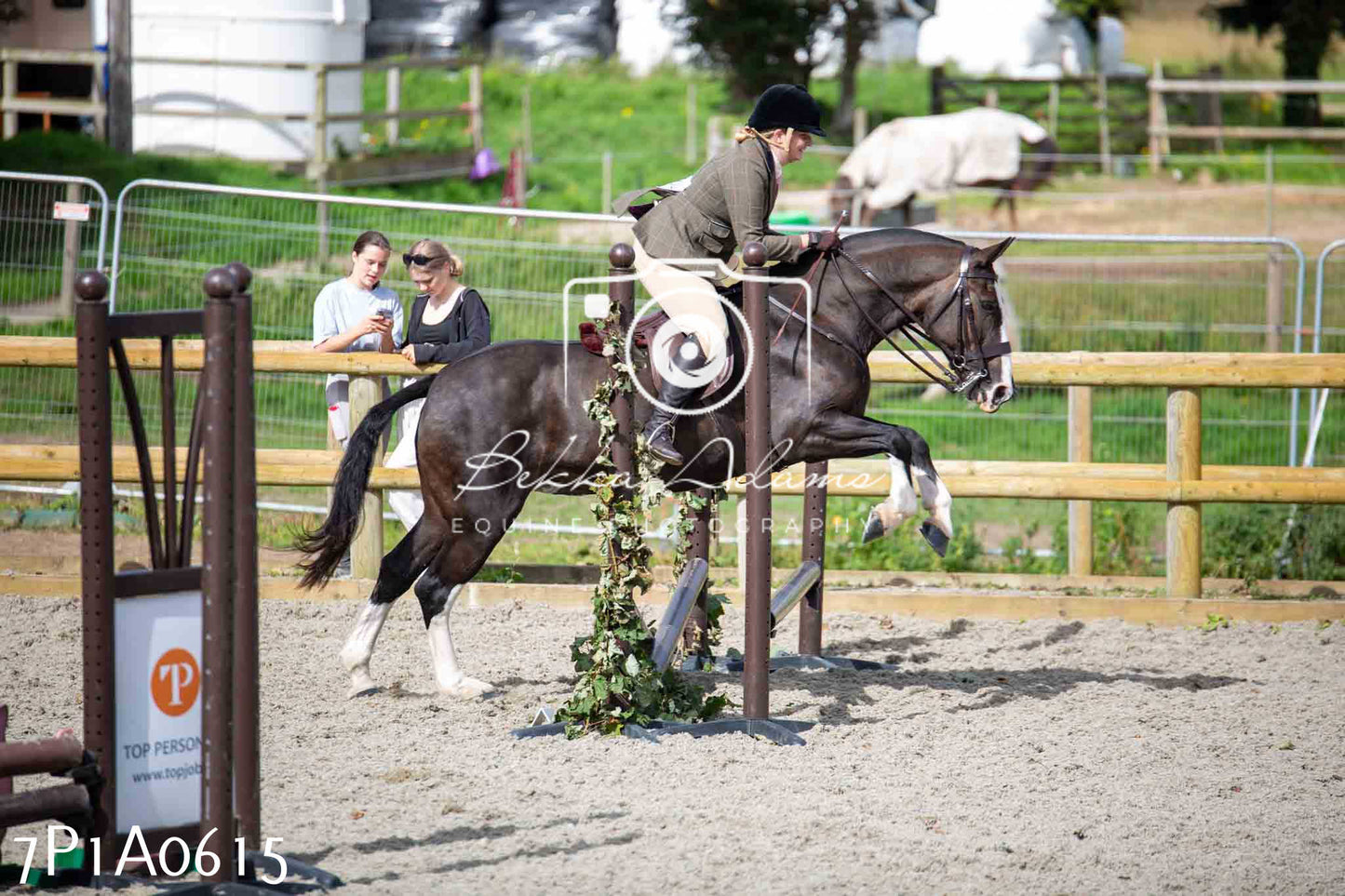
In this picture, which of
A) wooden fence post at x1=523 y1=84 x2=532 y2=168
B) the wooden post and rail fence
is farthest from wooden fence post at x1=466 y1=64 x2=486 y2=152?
the wooden post and rail fence

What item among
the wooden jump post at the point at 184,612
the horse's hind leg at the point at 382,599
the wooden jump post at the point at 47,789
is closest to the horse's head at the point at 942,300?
the horse's hind leg at the point at 382,599

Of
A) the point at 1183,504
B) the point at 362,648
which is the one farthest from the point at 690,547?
the point at 1183,504

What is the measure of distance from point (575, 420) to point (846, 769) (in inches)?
72.5

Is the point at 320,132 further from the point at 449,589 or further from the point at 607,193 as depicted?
the point at 449,589

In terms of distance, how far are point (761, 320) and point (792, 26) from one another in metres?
20.1

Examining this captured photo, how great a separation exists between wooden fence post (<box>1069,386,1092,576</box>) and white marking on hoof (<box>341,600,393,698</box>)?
152 inches

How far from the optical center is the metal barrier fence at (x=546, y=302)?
10.4 metres

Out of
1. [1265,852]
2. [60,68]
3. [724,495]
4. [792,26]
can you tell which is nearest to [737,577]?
[724,495]

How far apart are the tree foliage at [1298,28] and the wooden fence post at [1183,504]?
65.3 ft

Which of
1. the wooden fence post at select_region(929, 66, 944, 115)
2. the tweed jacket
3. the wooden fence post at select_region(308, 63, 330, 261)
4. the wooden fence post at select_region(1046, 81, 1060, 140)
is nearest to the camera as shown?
the tweed jacket

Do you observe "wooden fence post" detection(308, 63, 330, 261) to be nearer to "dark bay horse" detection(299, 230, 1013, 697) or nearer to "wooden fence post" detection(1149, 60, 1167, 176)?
"dark bay horse" detection(299, 230, 1013, 697)

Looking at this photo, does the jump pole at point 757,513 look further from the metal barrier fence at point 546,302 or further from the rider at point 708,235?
the metal barrier fence at point 546,302

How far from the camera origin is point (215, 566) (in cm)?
391

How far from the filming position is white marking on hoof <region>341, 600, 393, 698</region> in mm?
6312
